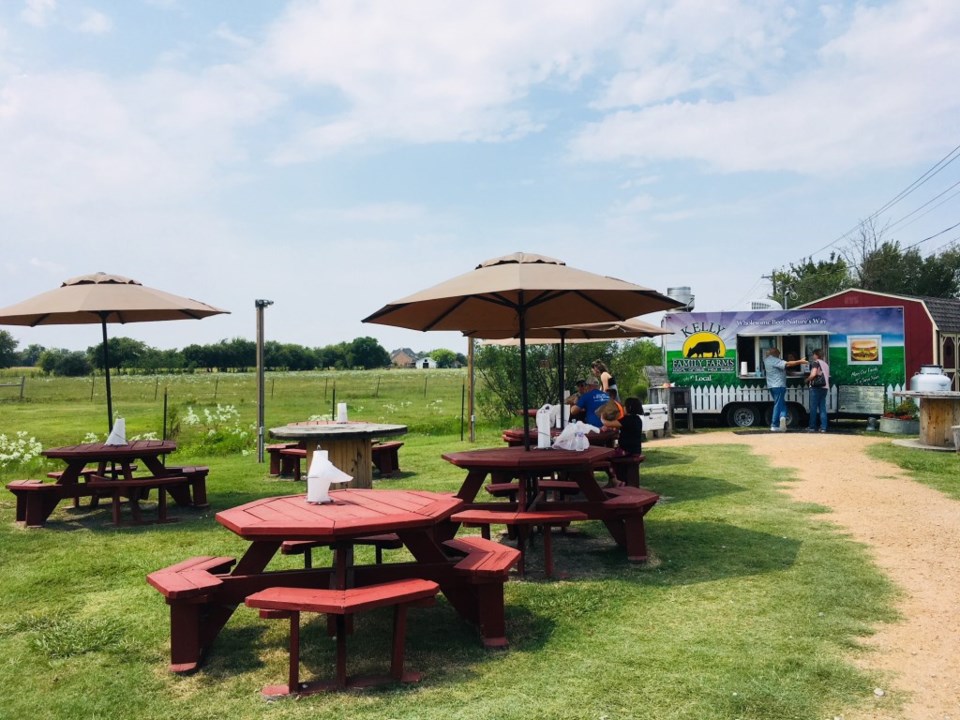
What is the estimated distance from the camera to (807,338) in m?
15.1

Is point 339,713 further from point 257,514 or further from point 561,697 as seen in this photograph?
point 257,514

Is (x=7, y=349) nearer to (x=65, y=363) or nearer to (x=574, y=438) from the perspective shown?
(x=65, y=363)

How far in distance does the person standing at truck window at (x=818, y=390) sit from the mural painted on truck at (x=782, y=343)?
0.52 meters

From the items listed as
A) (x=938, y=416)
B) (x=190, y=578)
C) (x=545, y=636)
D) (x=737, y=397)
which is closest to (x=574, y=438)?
(x=545, y=636)

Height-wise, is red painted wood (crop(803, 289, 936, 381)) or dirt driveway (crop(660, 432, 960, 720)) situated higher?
red painted wood (crop(803, 289, 936, 381))

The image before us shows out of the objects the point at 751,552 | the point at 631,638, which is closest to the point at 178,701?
the point at 631,638

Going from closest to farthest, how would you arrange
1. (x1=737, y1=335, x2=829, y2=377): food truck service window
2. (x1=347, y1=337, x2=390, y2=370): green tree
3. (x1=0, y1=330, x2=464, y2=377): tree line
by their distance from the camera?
(x1=737, y1=335, x2=829, y2=377): food truck service window < (x1=0, y1=330, x2=464, y2=377): tree line < (x1=347, y1=337, x2=390, y2=370): green tree

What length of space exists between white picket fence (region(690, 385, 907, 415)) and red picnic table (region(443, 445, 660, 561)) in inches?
409

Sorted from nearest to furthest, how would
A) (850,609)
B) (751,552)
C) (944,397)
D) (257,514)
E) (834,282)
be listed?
(257,514)
(850,609)
(751,552)
(944,397)
(834,282)

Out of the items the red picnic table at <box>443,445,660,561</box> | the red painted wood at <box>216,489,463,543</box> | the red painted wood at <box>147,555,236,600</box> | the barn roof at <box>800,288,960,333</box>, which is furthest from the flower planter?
the red painted wood at <box>147,555,236,600</box>

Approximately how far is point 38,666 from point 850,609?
419cm

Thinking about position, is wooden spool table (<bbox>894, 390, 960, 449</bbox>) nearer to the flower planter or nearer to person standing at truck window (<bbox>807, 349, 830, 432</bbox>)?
the flower planter

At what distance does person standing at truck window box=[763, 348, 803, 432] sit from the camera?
1456 cm

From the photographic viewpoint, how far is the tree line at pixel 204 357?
69.7 m
